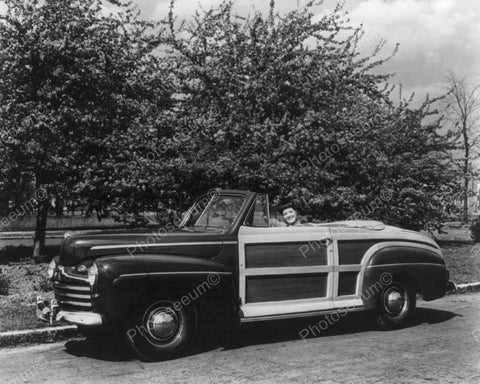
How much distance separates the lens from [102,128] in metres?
12.4

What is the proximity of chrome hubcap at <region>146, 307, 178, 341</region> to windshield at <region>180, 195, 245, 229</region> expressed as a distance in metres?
1.18

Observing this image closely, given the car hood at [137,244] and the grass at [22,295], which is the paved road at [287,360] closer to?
the grass at [22,295]

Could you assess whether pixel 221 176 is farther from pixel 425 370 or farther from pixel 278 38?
pixel 425 370

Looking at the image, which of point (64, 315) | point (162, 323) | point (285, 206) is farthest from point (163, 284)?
point (285, 206)

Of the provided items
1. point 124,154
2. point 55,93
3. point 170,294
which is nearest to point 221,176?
point 124,154

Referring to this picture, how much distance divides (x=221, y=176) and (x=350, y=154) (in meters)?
2.96

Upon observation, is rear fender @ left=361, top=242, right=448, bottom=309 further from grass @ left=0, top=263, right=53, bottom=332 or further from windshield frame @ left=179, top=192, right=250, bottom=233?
grass @ left=0, top=263, right=53, bottom=332

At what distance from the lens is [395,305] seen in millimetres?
7176

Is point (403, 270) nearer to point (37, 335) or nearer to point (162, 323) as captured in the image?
point (162, 323)

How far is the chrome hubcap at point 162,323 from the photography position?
18.4 ft

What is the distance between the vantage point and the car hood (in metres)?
5.62

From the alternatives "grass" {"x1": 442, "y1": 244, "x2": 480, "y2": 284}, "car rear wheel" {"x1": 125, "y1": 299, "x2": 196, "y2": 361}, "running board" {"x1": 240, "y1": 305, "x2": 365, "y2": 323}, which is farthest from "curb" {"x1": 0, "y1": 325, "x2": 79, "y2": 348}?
"grass" {"x1": 442, "y1": 244, "x2": 480, "y2": 284}

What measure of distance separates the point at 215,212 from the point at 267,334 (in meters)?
1.60

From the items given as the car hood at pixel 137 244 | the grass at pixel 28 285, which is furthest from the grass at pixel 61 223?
the car hood at pixel 137 244
